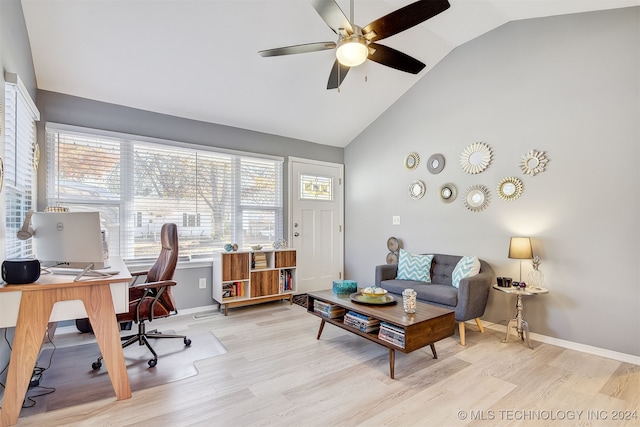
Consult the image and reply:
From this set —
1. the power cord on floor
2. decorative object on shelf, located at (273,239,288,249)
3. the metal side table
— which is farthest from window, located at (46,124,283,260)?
the metal side table

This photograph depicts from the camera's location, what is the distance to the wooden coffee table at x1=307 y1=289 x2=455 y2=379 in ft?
7.41

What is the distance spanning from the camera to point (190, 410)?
191cm

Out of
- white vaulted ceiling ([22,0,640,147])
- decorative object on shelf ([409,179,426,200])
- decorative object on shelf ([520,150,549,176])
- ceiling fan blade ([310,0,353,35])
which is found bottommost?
decorative object on shelf ([409,179,426,200])

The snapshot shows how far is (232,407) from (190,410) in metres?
0.25

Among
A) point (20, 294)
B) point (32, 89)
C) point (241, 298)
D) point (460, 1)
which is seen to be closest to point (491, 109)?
Answer: point (460, 1)

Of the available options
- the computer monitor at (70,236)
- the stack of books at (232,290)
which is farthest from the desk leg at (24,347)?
the stack of books at (232,290)

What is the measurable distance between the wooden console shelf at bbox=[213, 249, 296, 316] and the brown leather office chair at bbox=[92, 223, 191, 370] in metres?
0.96

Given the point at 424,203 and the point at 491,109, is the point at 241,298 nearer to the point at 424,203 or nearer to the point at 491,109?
the point at 424,203

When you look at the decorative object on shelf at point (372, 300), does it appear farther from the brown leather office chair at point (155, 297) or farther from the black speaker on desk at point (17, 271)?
the black speaker on desk at point (17, 271)

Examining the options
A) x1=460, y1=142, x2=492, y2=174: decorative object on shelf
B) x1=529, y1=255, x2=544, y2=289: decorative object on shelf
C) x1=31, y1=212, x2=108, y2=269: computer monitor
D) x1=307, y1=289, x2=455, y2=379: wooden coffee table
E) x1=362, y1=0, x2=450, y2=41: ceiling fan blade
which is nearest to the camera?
x1=362, y1=0, x2=450, y2=41: ceiling fan blade

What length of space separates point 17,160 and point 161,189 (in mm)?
1408

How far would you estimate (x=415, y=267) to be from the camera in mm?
3744

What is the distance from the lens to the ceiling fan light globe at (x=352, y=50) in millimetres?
2143

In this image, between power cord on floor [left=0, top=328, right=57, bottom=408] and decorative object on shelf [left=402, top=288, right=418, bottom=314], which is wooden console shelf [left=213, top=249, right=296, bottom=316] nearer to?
power cord on floor [left=0, top=328, right=57, bottom=408]
